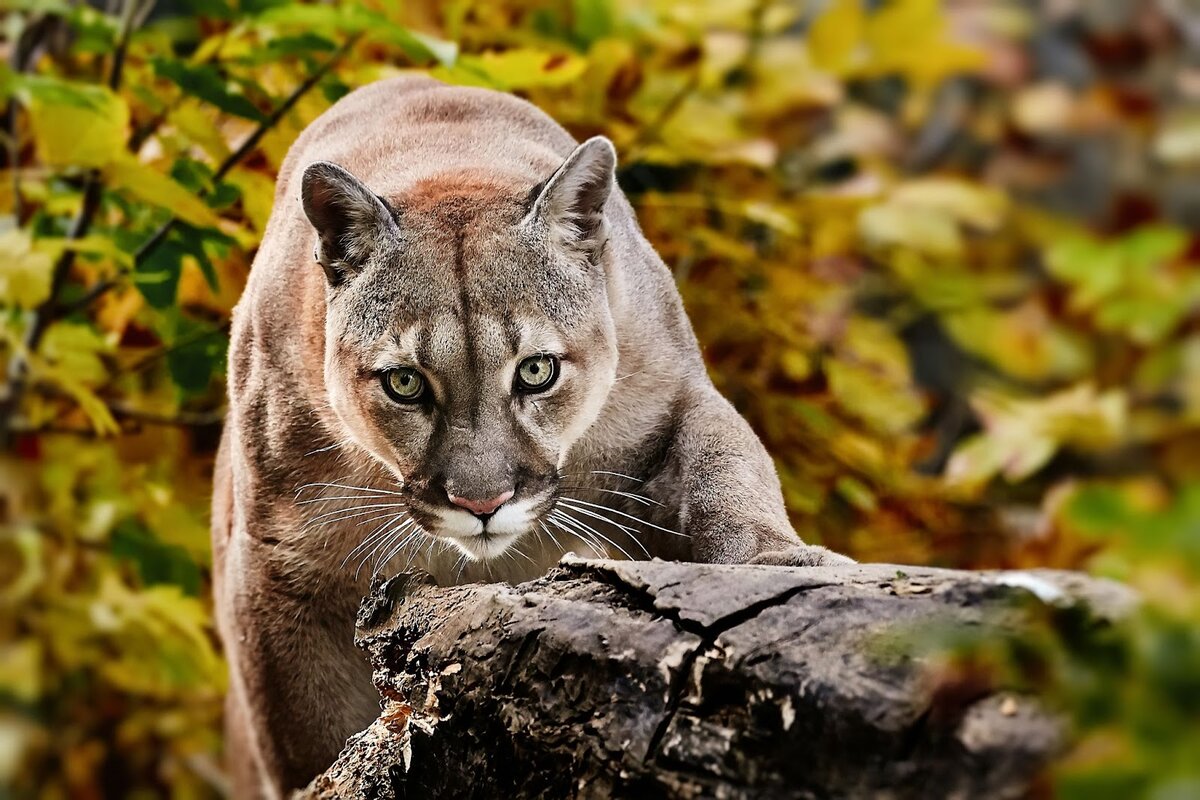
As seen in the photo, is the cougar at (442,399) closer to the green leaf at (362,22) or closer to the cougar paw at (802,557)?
the cougar paw at (802,557)

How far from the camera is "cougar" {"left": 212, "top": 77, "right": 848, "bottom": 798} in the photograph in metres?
3.51

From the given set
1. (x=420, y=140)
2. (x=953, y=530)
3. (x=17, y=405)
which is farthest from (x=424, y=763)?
(x=953, y=530)

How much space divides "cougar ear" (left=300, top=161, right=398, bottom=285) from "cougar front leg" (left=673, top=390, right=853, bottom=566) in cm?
104

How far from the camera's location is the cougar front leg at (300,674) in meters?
3.97

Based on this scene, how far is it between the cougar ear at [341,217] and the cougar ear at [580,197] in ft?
1.36

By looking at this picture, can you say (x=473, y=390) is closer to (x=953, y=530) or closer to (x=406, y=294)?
(x=406, y=294)

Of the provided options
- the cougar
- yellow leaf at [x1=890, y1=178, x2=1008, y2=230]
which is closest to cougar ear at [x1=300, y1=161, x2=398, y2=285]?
the cougar

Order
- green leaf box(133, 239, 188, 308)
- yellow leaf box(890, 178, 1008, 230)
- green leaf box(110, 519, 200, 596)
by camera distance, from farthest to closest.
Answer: yellow leaf box(890, 178, 1008, 230) < green leaf box(110, 519, 200, 596) < green leaf box(133, 239, 188, 308)

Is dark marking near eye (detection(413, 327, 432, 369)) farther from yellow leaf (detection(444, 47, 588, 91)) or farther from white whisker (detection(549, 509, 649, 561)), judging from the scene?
yellow leaf (detection(444, 47, 588, 91))

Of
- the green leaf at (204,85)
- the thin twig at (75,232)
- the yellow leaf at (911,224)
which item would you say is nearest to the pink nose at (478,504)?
the green leaf at (204,85)

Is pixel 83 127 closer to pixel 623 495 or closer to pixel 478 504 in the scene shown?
pixel 478 504

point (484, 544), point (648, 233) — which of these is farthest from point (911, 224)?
point (484, 544)

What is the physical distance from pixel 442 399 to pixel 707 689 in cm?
137

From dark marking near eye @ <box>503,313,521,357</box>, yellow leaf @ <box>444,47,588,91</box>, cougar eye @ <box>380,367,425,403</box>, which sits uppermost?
yellow leaf @ <box>444,47,588,91</box>
